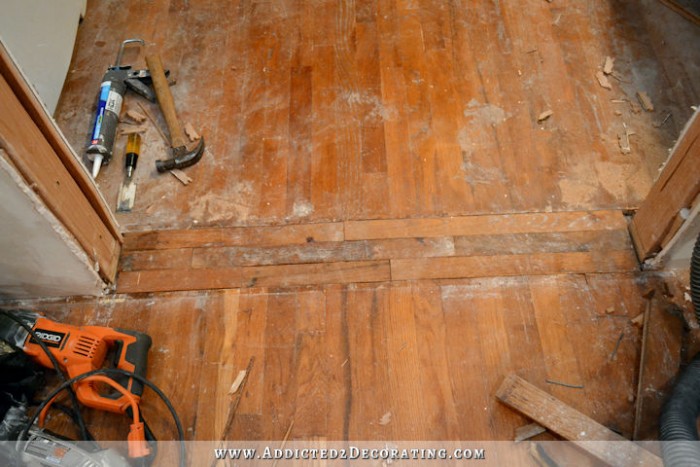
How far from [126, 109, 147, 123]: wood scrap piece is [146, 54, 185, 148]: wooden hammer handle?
79 mm

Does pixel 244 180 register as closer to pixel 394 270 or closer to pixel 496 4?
pixel 394 270

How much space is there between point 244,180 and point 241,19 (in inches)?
34.5

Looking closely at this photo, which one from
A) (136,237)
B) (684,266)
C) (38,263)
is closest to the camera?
(38,263)

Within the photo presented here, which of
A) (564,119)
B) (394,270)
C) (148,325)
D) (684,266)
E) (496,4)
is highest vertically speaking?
(496,4)

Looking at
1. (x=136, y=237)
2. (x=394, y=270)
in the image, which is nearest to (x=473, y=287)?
(x=394, y=270)

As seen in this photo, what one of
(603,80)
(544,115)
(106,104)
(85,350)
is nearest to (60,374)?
(85,350)

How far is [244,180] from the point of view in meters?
1.88

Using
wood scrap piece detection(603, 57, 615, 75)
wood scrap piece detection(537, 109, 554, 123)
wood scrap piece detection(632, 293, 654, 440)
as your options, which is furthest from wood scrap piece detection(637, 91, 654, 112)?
wood scrap piece detection(632, 293, 654, 440)

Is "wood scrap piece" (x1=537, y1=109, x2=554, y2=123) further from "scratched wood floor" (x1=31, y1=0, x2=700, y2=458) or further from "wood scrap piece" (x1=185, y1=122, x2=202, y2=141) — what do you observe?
"wood scrap piece" (x1=185, y1=122, x2=202, y2=141)

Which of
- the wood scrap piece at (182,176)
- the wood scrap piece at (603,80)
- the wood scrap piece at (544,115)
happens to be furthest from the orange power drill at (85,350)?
Result: the wood scrap piece at (603,80)

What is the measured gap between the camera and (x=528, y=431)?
141cm

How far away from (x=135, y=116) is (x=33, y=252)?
766mm

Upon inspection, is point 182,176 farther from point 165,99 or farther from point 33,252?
point 33,252

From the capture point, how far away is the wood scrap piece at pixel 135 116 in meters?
2.01
